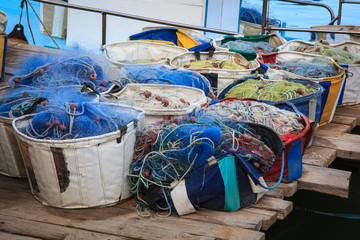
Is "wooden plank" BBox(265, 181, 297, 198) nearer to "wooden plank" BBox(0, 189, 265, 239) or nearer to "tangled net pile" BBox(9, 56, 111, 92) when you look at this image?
"wooden plank" BBox(0, 189, 265, 239)

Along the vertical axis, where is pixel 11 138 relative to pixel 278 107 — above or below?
below

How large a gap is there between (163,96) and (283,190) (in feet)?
3.89

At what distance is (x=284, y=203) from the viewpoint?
318cm

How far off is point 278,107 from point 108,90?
1415 mm

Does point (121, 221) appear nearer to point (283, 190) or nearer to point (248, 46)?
point (283, 190)

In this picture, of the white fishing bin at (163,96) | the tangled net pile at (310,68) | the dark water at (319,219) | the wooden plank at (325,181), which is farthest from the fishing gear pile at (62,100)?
the dark water at (319,219)

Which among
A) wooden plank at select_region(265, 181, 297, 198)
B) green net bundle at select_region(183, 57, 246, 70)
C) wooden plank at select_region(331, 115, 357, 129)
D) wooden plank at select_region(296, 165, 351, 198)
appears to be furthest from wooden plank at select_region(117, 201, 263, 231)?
wooden plank at select_region(331, 115, 357, 129)

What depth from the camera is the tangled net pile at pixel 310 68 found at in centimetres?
470

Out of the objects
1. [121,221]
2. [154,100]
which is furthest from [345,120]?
[121,221]

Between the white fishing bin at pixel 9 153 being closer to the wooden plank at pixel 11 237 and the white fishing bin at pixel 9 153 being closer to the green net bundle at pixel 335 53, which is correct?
the wooden plank at pixel 11 237

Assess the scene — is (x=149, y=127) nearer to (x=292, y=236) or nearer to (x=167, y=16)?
(x=292, y=236)

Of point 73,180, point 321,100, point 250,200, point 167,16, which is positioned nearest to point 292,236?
point 321,100

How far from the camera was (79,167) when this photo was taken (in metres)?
2.82

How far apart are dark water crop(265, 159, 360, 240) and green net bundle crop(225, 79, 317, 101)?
5.74 feet
